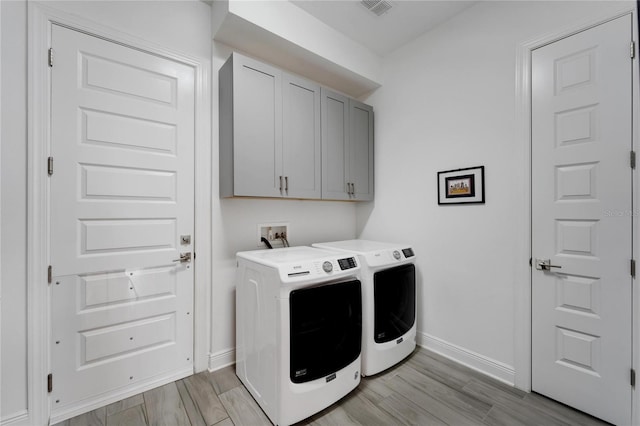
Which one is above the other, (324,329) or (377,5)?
(377,5)

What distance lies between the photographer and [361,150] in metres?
2.70

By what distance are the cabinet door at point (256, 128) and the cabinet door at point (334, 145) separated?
1.53 ft

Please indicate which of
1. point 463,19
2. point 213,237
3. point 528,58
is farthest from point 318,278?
point 463,19

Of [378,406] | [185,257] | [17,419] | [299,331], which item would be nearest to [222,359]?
[185,257]

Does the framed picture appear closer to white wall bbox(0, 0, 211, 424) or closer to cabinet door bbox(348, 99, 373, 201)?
cabinet door bbox(348, 99, 373, 201)

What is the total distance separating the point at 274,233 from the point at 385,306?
1.13m

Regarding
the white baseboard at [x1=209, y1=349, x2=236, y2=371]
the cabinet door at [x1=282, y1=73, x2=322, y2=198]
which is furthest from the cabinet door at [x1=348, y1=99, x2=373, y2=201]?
the white baseboard at [x1=209, y1=349, x2=236, y2=371]

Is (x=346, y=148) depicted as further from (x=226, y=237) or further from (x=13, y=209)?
(x=13, y=209)

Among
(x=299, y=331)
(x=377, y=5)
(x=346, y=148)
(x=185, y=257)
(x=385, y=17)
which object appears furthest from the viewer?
(x=346, y=148)

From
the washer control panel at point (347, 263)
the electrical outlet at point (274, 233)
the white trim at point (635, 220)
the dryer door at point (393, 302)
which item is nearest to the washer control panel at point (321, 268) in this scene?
the washer control panel at point (347, 263)

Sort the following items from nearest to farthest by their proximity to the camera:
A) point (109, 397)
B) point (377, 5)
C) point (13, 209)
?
point (13, 209), point (109, 397), point (377, 5)

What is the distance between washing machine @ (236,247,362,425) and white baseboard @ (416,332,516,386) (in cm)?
91

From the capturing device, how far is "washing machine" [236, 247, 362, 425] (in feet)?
4.88

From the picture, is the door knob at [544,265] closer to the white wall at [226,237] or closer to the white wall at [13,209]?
the white wall at [226,237]
